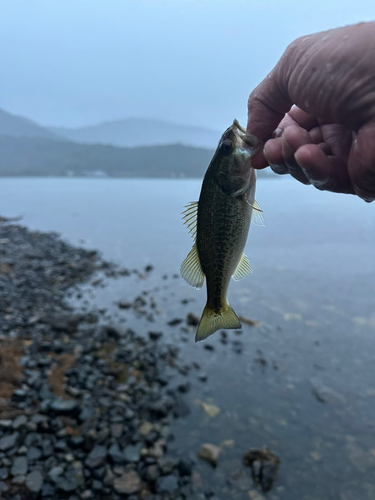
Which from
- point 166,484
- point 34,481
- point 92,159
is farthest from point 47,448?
point 92,159

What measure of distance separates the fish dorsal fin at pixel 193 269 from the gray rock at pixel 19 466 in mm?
3719

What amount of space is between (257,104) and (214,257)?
1331mm

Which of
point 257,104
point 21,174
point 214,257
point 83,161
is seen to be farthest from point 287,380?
point 21,174

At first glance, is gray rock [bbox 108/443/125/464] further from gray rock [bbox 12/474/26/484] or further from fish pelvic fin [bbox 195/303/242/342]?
fish pelvic fin [bbox 195/303/242/342]

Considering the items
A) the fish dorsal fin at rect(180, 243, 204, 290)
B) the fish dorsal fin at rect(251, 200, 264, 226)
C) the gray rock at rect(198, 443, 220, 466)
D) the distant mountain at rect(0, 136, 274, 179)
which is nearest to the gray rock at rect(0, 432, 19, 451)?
the gray rock at rect(198, 443, 220, 466)

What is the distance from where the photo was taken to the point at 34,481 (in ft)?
14.3

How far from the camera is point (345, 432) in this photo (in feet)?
20.6

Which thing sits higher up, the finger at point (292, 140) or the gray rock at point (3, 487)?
the finger at point (292, 140)

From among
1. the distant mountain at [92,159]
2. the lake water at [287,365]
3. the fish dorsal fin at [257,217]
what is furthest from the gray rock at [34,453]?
the distant mountain at [92,159]

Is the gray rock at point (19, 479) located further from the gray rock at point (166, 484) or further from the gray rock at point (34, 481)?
the gray rock at point (166, 484)

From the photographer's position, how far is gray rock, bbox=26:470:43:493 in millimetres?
4262

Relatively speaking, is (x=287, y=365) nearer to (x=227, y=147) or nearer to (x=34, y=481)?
(x=34, y=481)

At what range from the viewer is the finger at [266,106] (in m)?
2.51

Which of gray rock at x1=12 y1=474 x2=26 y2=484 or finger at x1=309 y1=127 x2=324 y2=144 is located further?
gray rock at x1=12 y1=474 x2=26 y2=484
